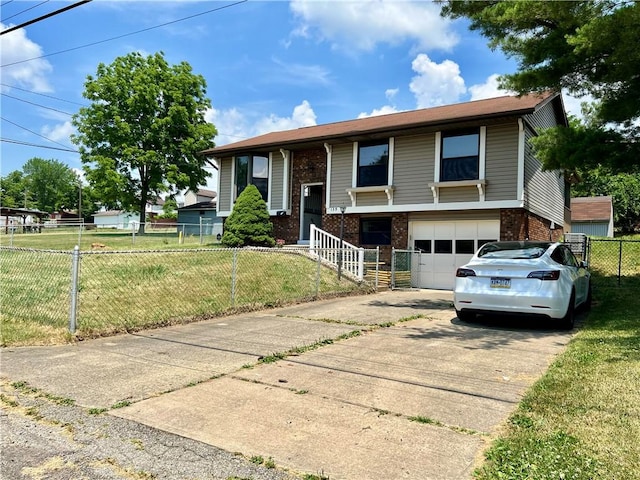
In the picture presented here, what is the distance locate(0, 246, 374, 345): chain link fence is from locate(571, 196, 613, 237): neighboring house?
22708 mm

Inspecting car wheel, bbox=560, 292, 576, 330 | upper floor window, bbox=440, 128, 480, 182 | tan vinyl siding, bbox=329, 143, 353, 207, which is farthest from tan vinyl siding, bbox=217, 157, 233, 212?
car wheel, bbox=560, 292, 576, 330

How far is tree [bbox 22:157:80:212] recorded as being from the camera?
86.8 meters

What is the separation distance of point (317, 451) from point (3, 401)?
2962 mm

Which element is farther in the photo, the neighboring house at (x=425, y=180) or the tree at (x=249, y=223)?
the tree at (x=249, y=223)

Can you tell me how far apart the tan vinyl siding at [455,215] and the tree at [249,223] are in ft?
18.5

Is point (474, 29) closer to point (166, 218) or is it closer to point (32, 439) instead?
point (32, 439)

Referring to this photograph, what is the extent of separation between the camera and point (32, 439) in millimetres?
3297

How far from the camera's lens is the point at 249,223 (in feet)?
57.3

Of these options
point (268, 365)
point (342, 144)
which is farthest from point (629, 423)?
point (342, 144)

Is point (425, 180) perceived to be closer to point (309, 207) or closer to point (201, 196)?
point (309, 207)

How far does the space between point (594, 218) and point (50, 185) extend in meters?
92.1

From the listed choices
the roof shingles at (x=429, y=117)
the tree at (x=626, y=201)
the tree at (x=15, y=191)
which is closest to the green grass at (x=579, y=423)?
the roof shingles at (x=429, y=117)

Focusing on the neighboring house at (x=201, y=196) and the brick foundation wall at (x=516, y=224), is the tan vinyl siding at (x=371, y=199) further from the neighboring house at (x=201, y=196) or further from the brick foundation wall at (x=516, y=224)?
the neighboring house at (x=201, y=196)

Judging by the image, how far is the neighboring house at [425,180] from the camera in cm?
1429
